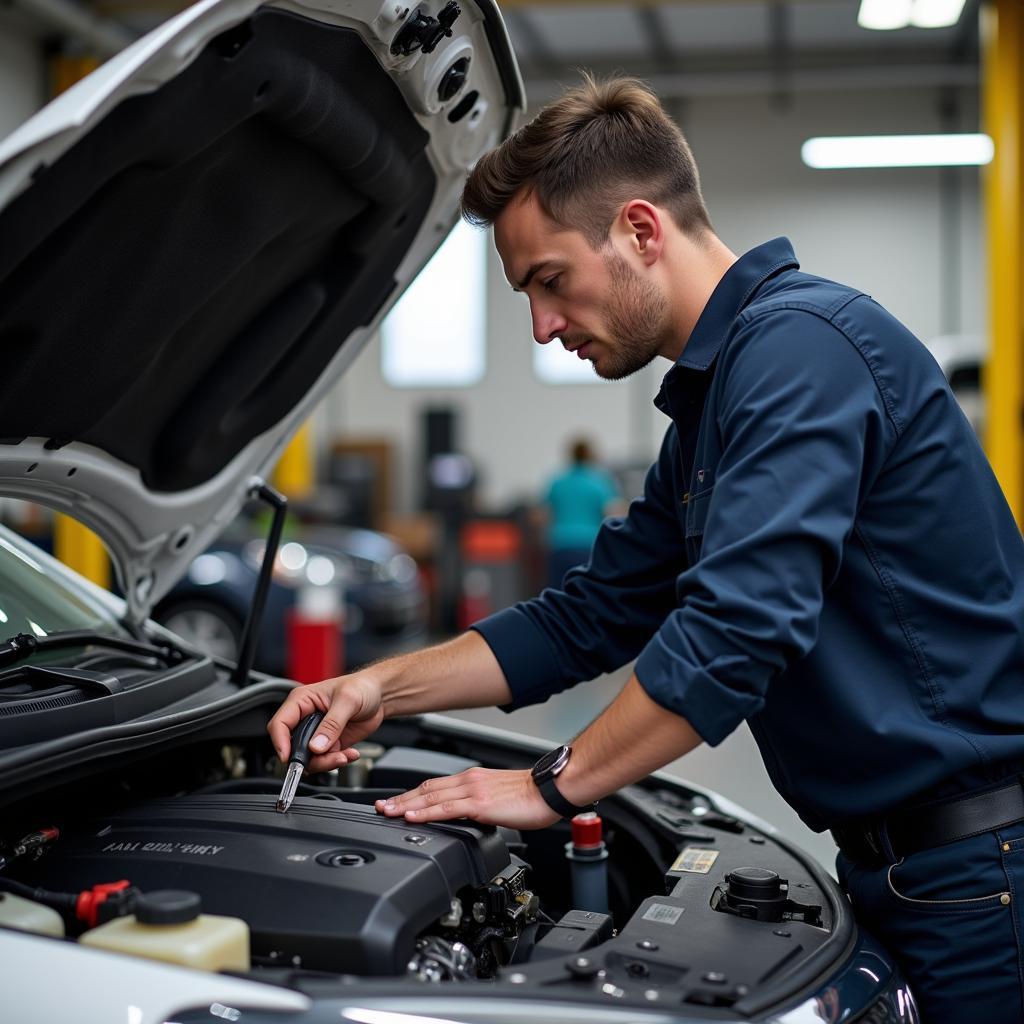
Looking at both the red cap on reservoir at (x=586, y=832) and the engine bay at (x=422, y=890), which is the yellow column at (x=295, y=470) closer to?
the engine bay at (x=422, y=890)

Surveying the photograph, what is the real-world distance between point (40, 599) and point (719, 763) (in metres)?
3.66

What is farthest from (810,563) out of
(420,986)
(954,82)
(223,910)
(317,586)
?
(954,82)

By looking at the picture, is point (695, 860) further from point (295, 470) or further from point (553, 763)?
point (295, 470)

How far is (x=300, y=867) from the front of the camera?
4.55ft

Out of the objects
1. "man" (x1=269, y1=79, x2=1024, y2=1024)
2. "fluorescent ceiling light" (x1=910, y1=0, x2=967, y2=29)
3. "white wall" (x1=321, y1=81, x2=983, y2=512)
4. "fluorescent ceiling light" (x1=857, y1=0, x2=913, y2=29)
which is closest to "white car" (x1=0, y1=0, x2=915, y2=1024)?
"man" (x1=269, y1=79, x2=1024, y2=1024)

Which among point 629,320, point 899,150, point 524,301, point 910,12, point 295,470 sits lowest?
point 629,320

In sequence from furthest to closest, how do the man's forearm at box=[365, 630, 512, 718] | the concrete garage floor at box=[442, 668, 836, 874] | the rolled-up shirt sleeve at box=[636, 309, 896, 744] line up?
the concrete garage floor at box=[442, 668, 836, 874], the man's forearm at box=[365, 630, 512, 718], the rolled-up shirt sleeve at box=[636, 309, 896, 744]

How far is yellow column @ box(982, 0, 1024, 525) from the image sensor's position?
21.7 ft

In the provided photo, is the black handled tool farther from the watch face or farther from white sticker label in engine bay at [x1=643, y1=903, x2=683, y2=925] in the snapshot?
white sticker label in engine bay at [x1=643, y1=903, x2=683, y2=925]

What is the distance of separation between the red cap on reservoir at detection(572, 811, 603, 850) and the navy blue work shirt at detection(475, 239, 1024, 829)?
289 millimetres

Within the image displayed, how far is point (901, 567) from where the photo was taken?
1446mm

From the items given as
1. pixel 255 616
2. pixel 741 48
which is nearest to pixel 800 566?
pixel 255 616

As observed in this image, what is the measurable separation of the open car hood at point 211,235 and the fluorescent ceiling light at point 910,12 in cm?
630

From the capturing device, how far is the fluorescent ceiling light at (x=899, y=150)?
11.0 metres
